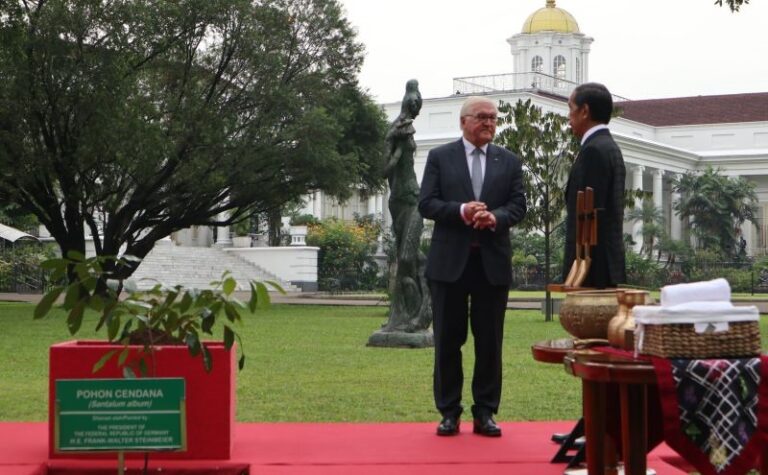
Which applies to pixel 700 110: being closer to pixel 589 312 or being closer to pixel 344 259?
pixel 344 259

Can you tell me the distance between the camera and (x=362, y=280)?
4762 cm

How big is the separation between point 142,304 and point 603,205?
216 cm

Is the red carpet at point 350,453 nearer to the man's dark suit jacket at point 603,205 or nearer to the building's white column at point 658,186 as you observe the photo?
the man's dark suit jacket at point 603,205

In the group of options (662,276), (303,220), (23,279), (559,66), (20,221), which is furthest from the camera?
(559,66)

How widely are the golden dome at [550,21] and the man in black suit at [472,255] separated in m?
70.2

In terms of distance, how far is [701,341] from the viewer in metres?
4.57

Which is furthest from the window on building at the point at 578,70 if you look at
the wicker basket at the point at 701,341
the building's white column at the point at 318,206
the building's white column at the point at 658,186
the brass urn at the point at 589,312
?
the wicker basket at the point at 701,341

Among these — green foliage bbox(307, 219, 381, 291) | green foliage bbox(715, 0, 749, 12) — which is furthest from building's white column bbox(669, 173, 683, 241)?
green foliage bbox(715, 0, 749, 12)

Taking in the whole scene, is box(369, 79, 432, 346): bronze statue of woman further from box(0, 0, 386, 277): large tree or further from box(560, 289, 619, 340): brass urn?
box(0, 0, 386, 277): large tree

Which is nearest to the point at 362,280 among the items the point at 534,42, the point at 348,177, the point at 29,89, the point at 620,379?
the point at 348,177

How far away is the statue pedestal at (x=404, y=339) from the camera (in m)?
15.7

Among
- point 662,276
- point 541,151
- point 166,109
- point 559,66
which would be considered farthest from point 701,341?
point 559,66

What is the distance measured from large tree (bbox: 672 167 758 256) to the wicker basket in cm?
5828

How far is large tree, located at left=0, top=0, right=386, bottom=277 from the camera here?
2562cm
